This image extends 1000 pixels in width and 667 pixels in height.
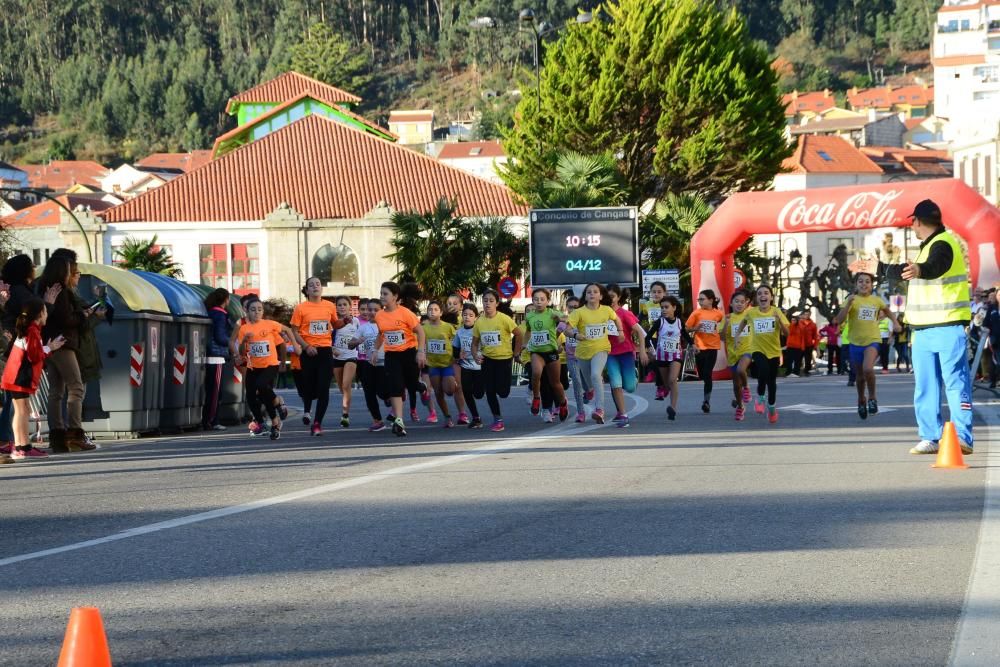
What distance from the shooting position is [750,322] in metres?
19.4

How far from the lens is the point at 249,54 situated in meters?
181

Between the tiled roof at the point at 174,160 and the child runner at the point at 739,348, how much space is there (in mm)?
131742

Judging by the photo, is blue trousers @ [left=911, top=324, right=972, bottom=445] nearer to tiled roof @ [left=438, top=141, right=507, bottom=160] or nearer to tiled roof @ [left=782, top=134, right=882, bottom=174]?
tiled roof @ [left=782, top=134, right=882, bottom=174]

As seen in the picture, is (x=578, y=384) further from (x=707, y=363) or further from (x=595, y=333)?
(x=707, y=363)

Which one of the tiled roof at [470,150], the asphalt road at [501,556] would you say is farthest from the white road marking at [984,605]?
the tiled roof at [470,150]

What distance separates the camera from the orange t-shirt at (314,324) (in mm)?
18406

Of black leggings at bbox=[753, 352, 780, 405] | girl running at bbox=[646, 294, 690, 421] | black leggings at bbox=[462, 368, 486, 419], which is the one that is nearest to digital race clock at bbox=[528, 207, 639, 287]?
girl running at bbox=[646, 294, 690, 421]

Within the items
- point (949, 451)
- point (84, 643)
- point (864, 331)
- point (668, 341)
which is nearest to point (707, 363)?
point (668, 341)

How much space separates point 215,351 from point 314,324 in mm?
2602

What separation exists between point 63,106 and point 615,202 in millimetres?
135600

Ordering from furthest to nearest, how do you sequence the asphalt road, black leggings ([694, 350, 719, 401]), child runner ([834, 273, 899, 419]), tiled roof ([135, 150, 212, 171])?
tiled roof ([135, 150, 212, 171]) < black leggings ([694, 350, 719, 401]) < child runner ([834, 273, 899, 419]) < the asphalt road

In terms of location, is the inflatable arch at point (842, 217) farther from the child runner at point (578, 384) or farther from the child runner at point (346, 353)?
the child runner at point (346, 353)

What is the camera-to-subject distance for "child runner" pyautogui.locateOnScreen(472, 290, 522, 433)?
62.7 ft

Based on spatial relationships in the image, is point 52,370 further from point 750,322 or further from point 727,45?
point 727,45
